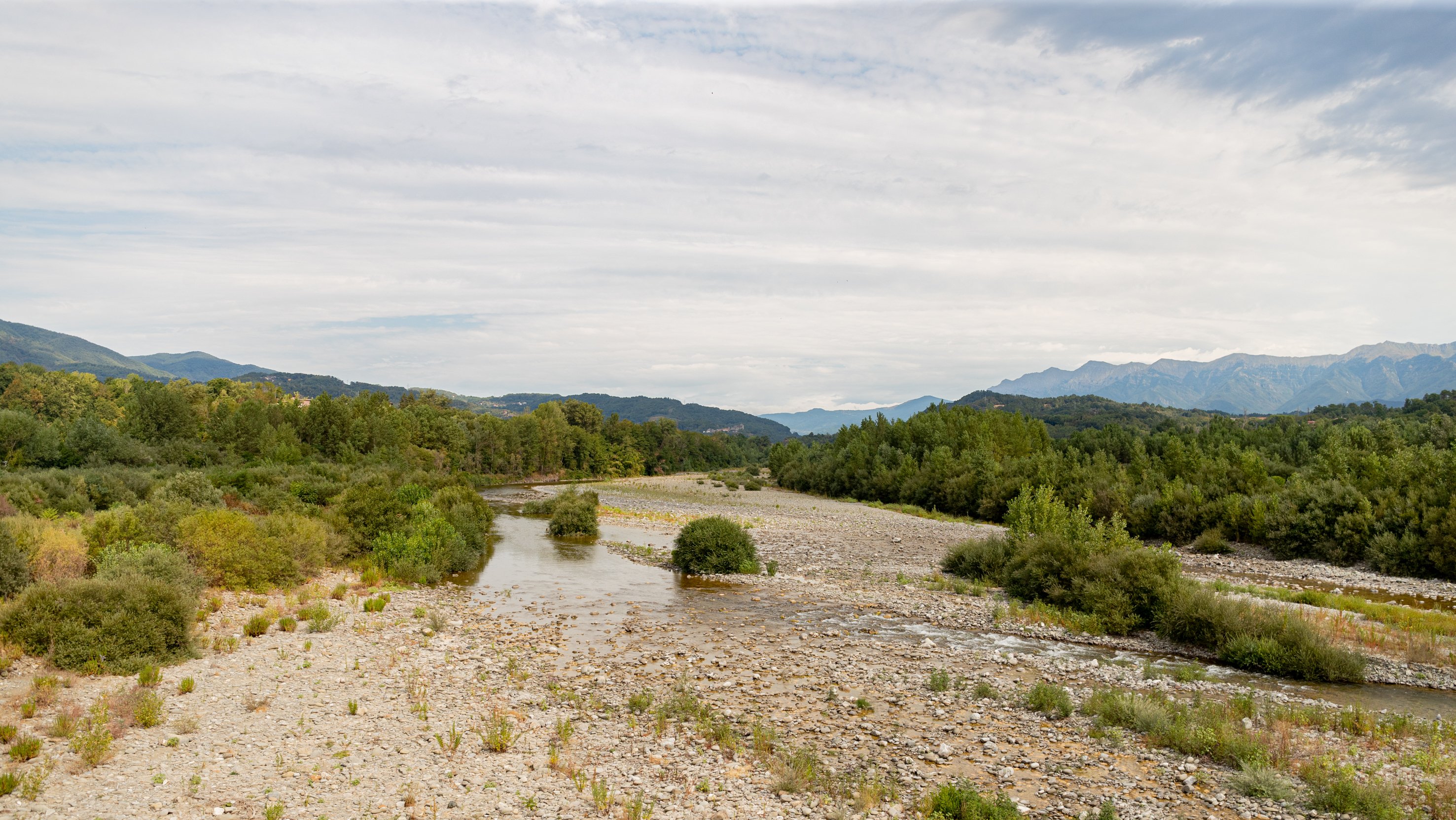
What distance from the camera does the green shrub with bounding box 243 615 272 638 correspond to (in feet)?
58.6

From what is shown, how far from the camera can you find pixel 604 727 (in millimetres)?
13492

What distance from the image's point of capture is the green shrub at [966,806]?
32.4 ft

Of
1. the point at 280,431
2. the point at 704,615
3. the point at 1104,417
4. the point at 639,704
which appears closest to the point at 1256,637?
the point at 704,615

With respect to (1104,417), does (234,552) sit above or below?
below

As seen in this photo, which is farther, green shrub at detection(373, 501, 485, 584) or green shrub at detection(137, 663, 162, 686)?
green shrub at detection(373, 501, 485, 584)

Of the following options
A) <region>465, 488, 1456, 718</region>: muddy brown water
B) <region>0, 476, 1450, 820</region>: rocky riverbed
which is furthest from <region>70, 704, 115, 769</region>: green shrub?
<region>465, 488, 1456, 718</region>: muddy brown water

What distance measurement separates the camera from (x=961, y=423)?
262 ft

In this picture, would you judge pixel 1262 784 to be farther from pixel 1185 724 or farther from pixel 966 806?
pixel 966 806

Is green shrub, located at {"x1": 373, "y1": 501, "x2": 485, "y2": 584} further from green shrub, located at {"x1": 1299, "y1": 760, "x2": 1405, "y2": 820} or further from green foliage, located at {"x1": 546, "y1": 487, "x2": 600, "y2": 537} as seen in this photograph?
green shrub, located at {"x1": 1299, "y1": 760, "x2": 1405, "y2": 820}

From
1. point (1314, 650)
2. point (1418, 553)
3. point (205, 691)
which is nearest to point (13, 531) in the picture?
point (205, 691)

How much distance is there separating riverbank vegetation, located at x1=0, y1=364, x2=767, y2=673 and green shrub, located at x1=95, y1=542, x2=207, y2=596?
54 millimetres

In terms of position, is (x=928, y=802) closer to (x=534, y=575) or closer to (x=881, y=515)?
(x=534, y=575)

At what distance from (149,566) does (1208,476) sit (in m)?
56.1

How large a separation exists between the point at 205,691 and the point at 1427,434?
→ 297 ft
